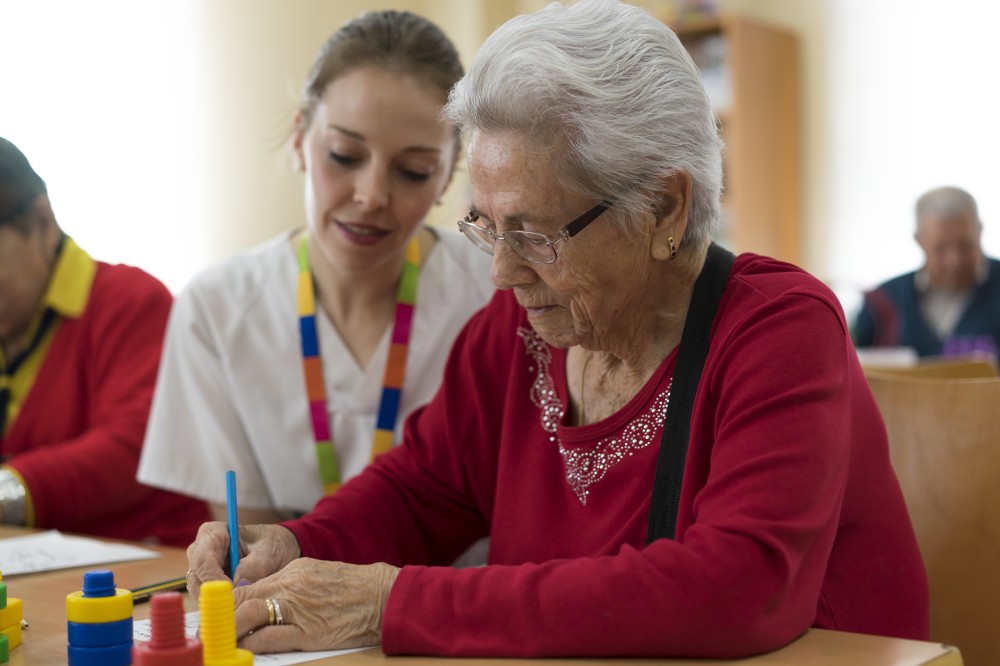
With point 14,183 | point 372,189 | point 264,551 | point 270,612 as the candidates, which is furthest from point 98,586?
point 14,183

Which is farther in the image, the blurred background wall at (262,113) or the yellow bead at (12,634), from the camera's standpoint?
the blurred background wall at (262,113)

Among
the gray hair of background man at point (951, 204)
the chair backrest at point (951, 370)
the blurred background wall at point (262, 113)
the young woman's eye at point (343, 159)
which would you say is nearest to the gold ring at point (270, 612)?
the young woman's eye at point (343, 159)

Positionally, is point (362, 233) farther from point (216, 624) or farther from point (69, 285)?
point (216, 624)

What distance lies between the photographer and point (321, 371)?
7.07ft

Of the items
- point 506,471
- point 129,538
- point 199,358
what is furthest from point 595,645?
point 129,538

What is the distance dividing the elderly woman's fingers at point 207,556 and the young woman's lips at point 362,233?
0.73 meters

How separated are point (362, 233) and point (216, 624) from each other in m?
1.12

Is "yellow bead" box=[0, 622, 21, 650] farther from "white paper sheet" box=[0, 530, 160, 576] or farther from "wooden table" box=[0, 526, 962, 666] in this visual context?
"white paper sheet" box=[0, 530, 160, 576]

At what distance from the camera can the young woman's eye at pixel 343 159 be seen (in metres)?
1.98

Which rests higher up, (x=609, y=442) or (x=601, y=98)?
(x=601, y=98)

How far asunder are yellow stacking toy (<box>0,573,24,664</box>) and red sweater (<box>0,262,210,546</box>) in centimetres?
111

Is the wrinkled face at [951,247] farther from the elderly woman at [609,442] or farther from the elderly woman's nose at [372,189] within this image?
the elderly woman at [609,442]

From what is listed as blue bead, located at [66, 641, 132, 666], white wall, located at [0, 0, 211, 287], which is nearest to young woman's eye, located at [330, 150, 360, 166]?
blue bead, located at [66, 641, 132, 666]

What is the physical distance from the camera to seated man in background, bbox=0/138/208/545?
2.39m
